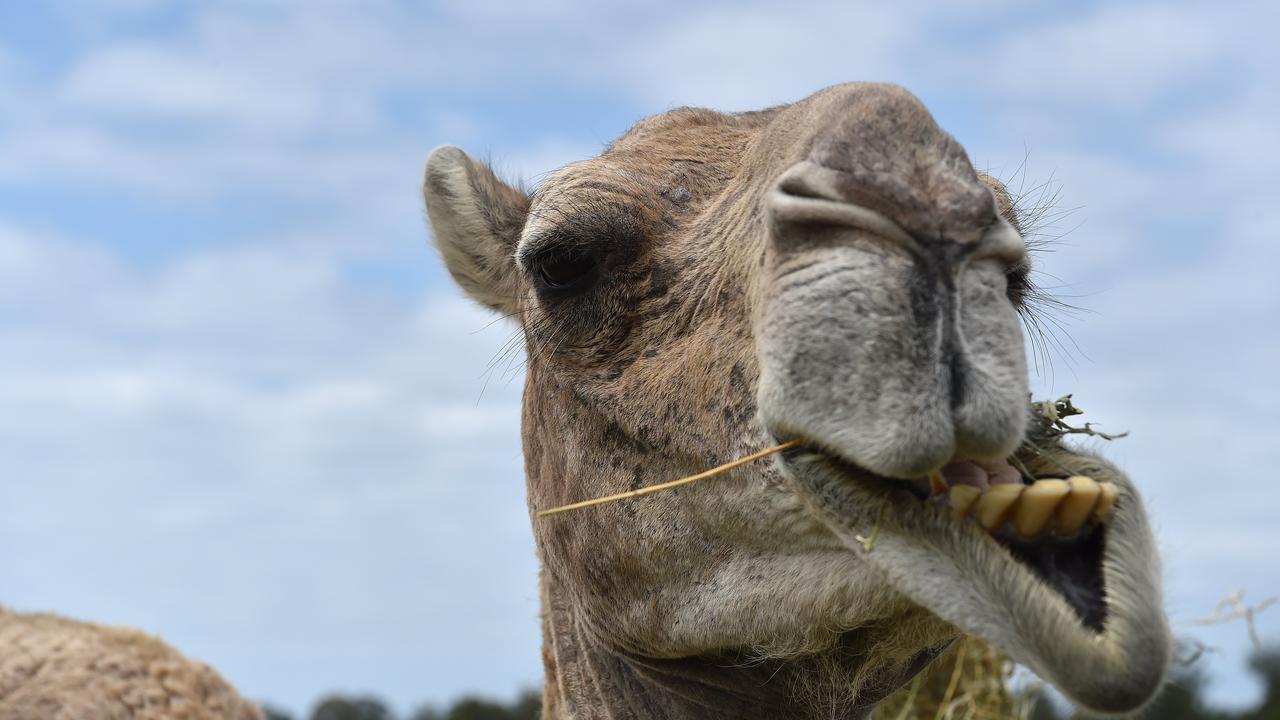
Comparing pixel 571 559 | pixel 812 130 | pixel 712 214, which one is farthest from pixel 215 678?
pixel 812 130

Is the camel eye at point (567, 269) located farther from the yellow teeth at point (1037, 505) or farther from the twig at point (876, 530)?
the yellow teeth at point (1037, 505)

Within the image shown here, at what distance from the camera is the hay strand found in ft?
11.2

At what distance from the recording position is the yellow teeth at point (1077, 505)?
117 inches

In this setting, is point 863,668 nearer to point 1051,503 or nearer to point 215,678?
point 1051,503

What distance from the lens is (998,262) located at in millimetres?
3119

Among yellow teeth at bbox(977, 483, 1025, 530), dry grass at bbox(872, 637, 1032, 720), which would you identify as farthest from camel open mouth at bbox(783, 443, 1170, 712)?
dry grass at bbox(872, 637, 1032, 720)

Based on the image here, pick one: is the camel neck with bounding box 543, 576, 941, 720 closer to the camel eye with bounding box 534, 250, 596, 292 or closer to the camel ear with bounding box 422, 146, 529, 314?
the camel eye with bounding box 534, 250, 596, 292

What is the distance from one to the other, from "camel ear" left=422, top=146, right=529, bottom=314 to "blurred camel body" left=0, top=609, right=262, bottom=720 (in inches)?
130

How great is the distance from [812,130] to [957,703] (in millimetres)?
6346

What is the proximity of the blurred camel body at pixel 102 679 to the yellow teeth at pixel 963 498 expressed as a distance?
17.9ft

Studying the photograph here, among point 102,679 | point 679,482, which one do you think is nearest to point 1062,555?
point 679,482

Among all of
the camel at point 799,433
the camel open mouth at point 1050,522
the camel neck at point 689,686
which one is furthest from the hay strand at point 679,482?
the camel neck at point 689,686

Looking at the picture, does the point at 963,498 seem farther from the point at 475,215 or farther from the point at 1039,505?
the point at 475,215

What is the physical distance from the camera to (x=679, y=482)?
390 cm
